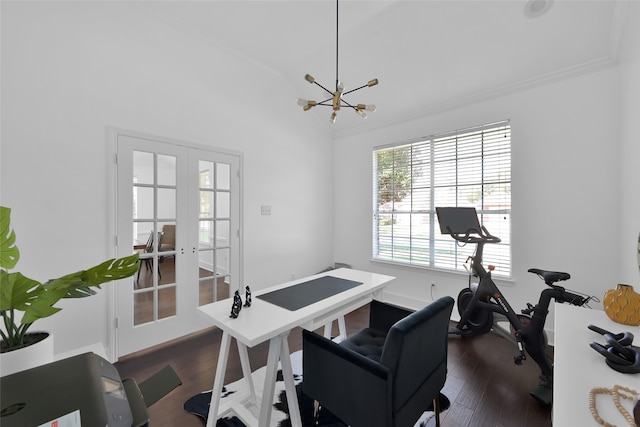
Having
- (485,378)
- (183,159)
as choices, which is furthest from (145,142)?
(485,378)

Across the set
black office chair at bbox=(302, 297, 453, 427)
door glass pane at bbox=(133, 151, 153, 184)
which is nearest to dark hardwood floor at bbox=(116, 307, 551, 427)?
black office chair at bbox=(302, 297, 453, 427)

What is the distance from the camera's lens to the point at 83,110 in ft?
7.61

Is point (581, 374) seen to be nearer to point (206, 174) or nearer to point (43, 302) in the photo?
point (43, 302)

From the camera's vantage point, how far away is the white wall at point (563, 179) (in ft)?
8.20

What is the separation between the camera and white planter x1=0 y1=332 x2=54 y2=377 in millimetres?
1064

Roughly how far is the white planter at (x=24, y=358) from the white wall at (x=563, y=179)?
3.69m

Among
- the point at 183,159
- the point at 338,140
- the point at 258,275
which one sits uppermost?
the point at 338,140

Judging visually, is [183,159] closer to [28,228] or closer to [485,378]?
[28,228]

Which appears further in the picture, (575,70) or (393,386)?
(575,70)

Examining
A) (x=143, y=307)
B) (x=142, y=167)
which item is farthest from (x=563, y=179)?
(x=143, y=307)

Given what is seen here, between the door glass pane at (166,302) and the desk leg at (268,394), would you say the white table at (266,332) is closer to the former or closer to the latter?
the desk leg at (268,394)

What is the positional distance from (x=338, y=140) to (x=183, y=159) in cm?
264

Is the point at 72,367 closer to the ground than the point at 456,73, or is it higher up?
closer to the ground

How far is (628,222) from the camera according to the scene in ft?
7.13
